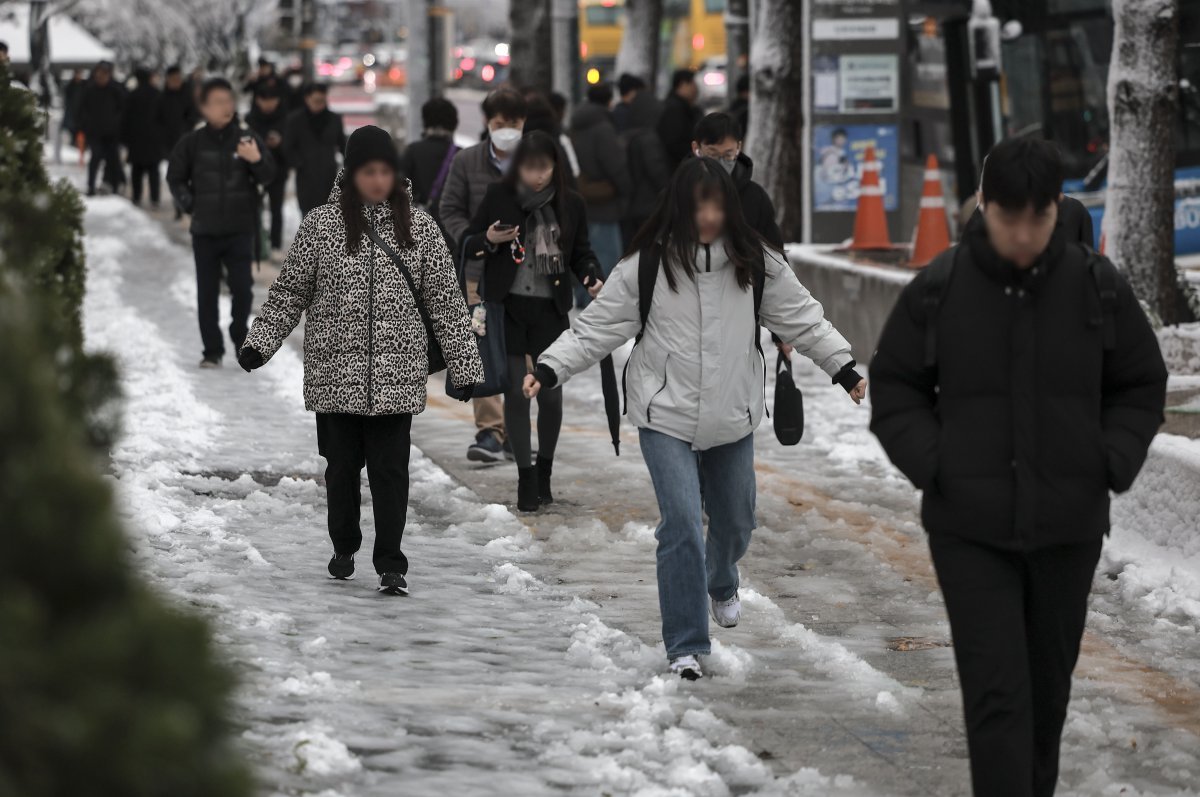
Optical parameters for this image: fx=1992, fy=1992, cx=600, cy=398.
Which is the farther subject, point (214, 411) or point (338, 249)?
point (214, 411)

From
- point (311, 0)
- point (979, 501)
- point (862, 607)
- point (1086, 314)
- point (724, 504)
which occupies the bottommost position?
point (862, 607)

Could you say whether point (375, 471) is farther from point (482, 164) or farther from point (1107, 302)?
point (1107, 302)

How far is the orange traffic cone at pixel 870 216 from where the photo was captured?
1612 cm

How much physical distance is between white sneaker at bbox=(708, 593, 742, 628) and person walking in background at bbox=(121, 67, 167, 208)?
2089cm

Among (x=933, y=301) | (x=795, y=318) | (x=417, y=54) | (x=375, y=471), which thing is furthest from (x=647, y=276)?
(x=417, y=54)

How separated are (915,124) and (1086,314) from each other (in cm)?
1486

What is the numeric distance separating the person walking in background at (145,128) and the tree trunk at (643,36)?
672 cm

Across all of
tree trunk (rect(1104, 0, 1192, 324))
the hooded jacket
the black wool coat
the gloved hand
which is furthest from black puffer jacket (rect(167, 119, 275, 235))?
the gloved hand

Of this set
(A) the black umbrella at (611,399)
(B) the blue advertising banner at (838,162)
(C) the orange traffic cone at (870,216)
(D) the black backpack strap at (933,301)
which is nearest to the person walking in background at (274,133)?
(B) the blue advertising banner at (838,162)

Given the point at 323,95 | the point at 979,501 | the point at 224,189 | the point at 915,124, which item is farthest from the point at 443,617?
the point at 915,124

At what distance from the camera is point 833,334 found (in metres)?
6.23

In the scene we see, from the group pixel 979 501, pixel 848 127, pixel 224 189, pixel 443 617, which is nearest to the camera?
pixel 979 501

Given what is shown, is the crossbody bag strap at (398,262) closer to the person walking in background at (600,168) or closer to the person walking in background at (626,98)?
the person walking in background at (600,168)

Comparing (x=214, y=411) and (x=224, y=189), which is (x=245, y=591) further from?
(x=224, y=189)
